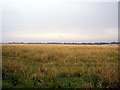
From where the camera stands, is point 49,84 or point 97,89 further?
point 49,84

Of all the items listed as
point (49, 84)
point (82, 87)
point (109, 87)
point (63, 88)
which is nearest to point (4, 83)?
point (49, 84)

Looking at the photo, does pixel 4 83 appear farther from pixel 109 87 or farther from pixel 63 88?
pixel 109 87

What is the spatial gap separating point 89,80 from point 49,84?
149 centimetres

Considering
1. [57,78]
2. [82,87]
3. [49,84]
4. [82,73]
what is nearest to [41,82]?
[49,84]

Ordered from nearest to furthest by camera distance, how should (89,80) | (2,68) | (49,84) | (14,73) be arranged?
1. (49,84)
2. (89,80)
3. (14,73)
4. (2,68)

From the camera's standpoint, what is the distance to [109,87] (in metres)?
7.32

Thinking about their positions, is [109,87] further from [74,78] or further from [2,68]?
[2,68]

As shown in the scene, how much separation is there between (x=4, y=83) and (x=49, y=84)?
1.59m

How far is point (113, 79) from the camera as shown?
7.64 m

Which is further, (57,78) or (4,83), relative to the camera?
(57,78)

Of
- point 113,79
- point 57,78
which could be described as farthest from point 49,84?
point 113,79

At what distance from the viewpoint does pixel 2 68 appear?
955cm

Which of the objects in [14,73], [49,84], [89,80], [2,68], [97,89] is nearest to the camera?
[97,89]

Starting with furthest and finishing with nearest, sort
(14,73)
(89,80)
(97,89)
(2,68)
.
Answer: (2,68)
(14,73)
(89,80)
(97,89)
